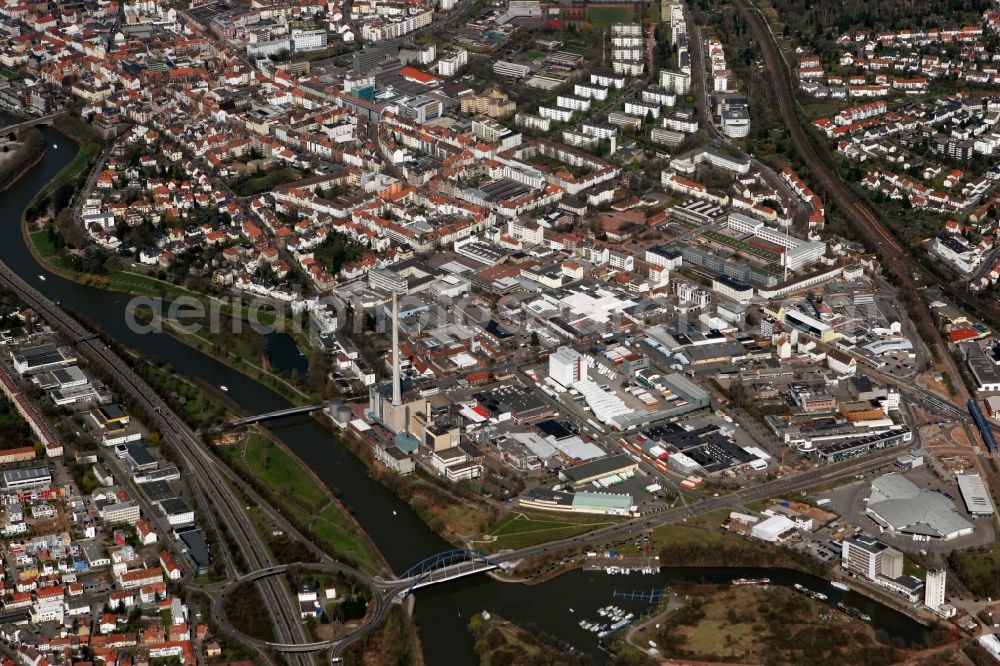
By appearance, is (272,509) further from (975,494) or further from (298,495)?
(975,494)

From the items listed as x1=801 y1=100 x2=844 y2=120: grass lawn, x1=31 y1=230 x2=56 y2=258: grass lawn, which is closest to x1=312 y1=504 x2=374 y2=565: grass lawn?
x1=31 y1=230 x2=56 y2=258: grass lawn

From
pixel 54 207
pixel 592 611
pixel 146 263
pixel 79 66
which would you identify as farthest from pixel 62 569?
pixel 79 66

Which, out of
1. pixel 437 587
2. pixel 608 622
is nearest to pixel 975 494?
pixel 608 622

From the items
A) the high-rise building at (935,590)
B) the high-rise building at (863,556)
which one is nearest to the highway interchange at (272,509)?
the high-rise building at (863,556)

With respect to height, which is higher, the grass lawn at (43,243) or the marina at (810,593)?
the marina at (810,593)

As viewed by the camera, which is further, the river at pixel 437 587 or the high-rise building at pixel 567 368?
the high-rise building at pixel 567 368

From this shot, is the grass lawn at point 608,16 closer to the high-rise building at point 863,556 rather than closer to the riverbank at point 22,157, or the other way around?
the riverbank at point 22,157

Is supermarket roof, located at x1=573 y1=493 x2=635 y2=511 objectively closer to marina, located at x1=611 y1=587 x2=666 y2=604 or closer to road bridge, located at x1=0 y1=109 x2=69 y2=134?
marina, located at x1=611 y1=587 x2=666 y2=604

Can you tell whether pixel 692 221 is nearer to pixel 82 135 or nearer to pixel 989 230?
pixel 989 230
